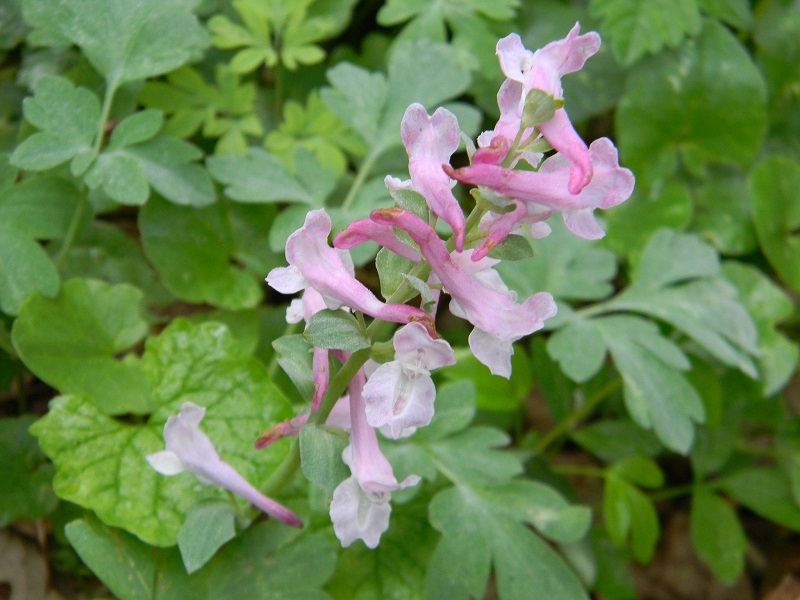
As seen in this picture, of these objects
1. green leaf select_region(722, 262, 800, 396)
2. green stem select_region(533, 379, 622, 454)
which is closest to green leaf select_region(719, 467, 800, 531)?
green leaf select_region(722, 262, 800, 396)

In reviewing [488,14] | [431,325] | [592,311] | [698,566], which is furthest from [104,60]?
[698,566]

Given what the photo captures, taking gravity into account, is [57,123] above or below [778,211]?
above

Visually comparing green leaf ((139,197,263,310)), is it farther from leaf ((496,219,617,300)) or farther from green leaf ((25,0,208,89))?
leaf ((496,219,617,300))

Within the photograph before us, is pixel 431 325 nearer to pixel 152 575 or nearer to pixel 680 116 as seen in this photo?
pixel 152 575

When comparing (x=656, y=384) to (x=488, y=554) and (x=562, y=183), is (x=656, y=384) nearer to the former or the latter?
(x=488, y=554)

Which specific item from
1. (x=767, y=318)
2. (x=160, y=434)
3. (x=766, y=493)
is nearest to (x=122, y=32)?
(x=160, y=434)

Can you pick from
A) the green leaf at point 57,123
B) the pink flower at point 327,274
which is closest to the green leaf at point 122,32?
the green leaf at point 57,123

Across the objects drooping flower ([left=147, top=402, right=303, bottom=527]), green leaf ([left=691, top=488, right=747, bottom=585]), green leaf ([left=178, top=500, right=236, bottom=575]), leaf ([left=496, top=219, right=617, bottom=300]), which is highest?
drooping flower ([left=147, top=402, right=303, bottom=527])
